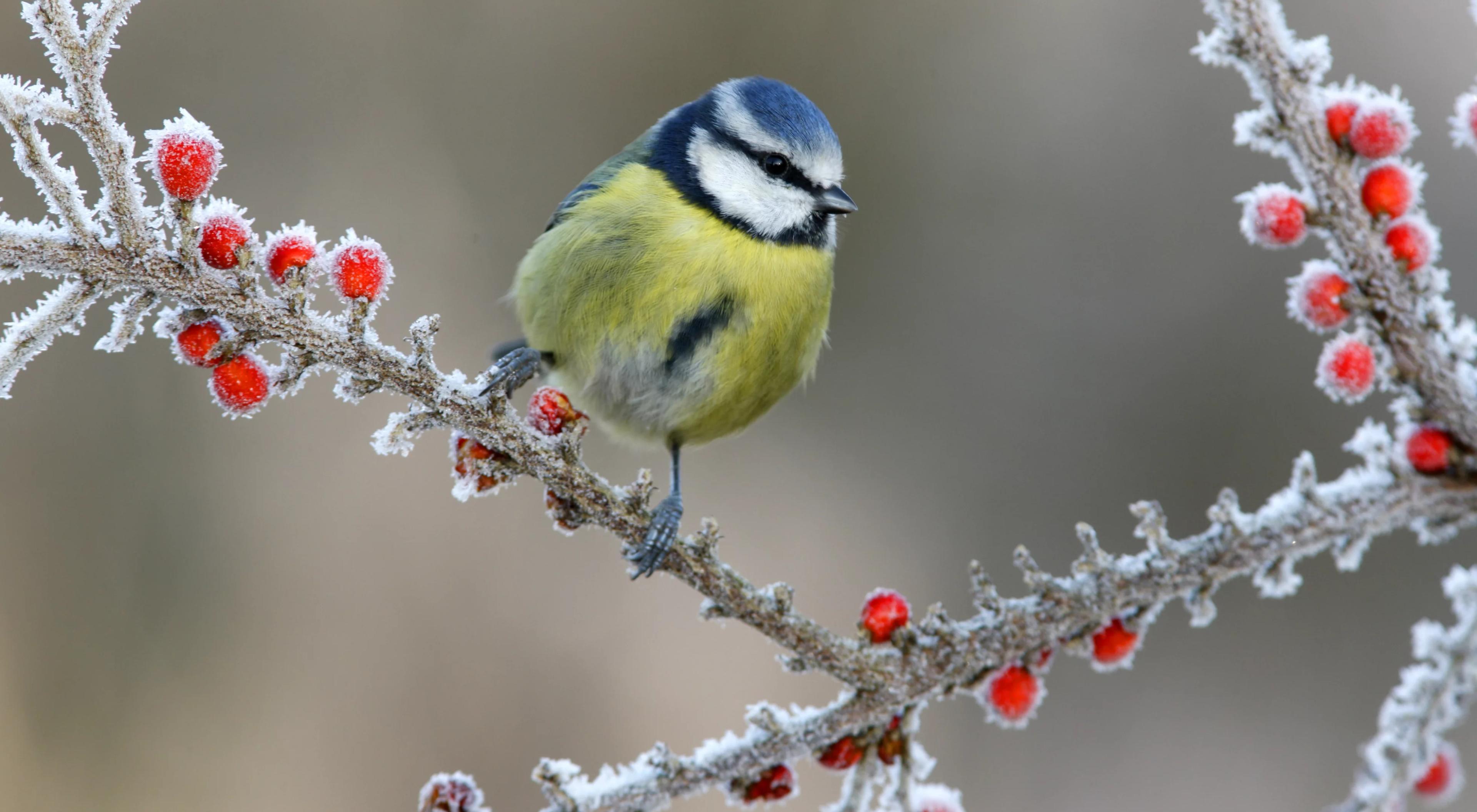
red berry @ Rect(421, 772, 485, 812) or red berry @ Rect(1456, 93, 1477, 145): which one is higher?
red berry @ Rect(1456, 93, 1477, 145)

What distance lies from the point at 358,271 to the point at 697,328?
101 cm

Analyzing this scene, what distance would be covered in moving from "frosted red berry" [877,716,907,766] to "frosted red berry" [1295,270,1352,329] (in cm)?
61

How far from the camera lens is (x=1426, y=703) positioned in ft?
3.62

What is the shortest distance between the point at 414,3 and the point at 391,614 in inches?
76.3

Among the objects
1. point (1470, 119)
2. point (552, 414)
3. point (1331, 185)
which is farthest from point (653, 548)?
point (1470, 119)

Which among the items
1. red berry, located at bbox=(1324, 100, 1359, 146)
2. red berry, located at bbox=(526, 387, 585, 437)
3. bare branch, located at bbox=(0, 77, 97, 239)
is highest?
red berry, located at bbox=(1324, 100, 1359, 146)

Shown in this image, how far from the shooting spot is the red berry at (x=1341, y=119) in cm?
108

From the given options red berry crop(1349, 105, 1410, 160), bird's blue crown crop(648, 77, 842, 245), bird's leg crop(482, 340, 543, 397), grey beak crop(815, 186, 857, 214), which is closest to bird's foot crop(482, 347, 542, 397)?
bird's leg crop(482, 340, 543, 397)

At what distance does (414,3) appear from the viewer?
3502 millimetres

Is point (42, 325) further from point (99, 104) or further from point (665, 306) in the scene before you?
point (665, 306)

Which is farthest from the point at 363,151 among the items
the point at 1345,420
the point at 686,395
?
the point at 1345,420

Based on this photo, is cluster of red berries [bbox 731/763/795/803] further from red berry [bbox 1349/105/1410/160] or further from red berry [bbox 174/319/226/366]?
red berry [bbox 1349/105/1410/160]

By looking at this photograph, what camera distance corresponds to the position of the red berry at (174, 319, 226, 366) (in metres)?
0.99

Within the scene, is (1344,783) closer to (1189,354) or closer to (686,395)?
(1189,354)
